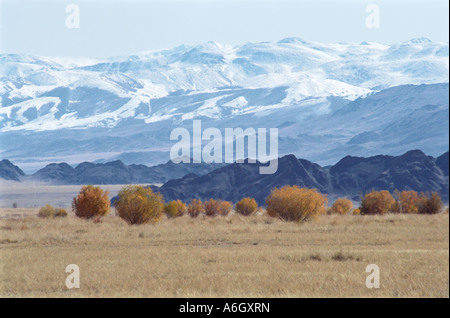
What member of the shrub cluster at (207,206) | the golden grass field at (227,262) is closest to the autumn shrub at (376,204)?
the shrub cluster at (207,206)

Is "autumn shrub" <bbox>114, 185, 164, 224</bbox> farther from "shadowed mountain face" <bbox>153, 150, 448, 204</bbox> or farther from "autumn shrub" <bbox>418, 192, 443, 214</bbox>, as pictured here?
"shadowed mountain face" <bbox>153, 150, 448, 204</bbox>

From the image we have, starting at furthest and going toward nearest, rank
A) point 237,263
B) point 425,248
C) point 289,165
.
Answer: point 289,165
point 425,248
point 237,263

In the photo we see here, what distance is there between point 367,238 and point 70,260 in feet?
43.1

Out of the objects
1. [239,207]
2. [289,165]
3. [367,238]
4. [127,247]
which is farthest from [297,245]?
[289,165]

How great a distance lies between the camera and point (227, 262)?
21.6 meters

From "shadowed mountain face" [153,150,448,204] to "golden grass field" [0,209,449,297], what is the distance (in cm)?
11314

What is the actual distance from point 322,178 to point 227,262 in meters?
148

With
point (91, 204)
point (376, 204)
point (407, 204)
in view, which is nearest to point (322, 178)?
point (407, 204)

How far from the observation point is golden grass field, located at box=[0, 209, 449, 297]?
1678cm

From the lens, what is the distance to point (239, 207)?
63844 mm

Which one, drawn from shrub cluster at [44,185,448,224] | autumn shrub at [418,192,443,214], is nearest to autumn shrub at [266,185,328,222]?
shrub cluster at [44,185,448,224]

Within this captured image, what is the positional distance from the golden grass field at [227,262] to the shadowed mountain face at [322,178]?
11314cm
